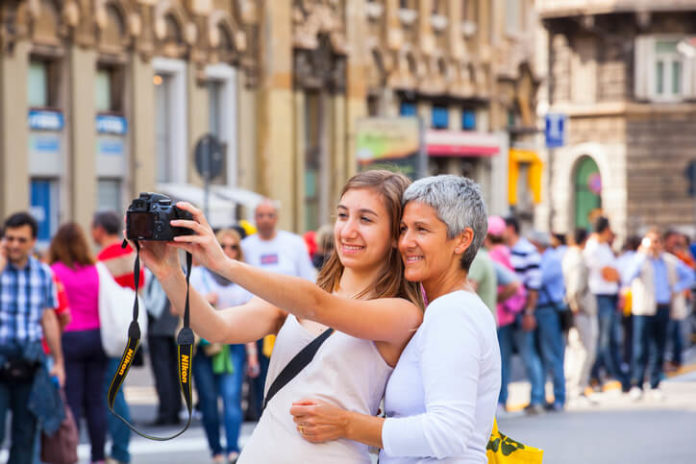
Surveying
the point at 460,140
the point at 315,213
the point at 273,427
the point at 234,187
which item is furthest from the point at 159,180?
the point at 273,427

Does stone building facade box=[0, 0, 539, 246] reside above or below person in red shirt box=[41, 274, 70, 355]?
above

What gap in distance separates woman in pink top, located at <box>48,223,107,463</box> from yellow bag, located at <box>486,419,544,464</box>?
663cm

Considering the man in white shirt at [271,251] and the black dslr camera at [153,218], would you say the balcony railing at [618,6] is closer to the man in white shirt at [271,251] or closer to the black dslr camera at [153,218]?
the man in white shirt at [271,251]

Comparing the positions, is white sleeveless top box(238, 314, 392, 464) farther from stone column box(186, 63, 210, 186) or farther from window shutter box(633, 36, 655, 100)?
window shutter box(633, 36, 655, 100)

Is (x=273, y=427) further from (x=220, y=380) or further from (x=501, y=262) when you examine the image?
(x=501, y=262)

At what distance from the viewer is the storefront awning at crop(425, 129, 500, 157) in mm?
39188

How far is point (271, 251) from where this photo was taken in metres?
12.7

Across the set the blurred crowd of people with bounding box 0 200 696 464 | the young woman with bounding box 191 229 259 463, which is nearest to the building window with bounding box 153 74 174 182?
the blurred crowd of people with bounding box 0 200 696 464

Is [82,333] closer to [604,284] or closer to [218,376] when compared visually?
[218,376]

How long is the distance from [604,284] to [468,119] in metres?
25.9

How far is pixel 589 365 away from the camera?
16031mm

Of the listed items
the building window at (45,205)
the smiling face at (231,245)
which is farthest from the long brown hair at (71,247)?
the building window at (45,205)

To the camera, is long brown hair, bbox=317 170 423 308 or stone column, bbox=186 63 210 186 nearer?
long brown hair, bbox=317 170 423 308

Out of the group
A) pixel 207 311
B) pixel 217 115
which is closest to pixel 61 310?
pixel 207 311
